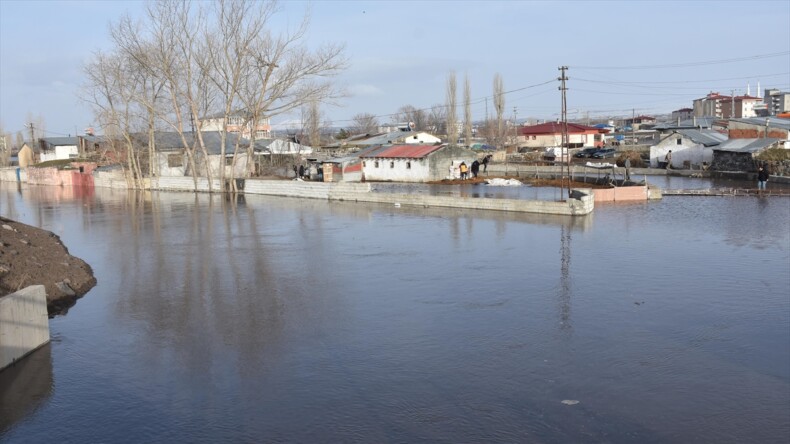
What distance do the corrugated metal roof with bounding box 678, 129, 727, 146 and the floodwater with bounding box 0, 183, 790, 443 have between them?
79.6 ft

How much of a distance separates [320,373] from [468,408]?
2.39m

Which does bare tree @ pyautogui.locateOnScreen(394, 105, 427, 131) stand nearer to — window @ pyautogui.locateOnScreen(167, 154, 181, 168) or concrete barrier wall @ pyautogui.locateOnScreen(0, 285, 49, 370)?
window @ pyautogui.locateOnScreen(167, 154, 181, 168)

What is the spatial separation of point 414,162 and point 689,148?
59.9 ft

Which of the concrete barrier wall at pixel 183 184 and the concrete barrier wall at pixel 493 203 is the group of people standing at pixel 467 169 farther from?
the concrete barrier wall at pixel 183 184

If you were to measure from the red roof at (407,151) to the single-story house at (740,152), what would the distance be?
54.8ft

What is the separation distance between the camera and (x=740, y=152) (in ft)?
128

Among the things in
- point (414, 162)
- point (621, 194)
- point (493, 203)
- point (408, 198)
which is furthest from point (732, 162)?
point (408, 198)

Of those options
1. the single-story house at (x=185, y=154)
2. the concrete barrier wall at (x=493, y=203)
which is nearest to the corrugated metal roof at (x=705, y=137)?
the concrete barrier wall at (x=493, y=203)

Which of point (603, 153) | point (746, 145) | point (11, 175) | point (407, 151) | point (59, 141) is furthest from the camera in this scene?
point (59, 141)

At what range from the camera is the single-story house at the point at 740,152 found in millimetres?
37906

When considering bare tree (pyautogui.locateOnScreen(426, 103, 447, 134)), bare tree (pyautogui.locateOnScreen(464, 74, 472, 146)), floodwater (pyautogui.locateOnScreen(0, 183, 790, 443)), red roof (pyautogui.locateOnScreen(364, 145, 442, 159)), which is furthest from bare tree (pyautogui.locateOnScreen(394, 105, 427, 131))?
floodwater (pyautogui.locateOnScreen(0, 183, 790, 443))

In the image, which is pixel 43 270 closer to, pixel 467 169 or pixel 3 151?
pixel 467 169

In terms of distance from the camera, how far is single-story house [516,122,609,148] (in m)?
70.3

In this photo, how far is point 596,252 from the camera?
18.5 meters
